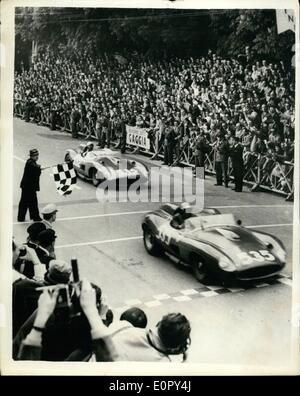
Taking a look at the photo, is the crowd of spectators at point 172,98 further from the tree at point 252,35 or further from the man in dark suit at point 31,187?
the man in dark suit at point 31,187

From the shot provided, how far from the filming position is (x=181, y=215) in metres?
5.58

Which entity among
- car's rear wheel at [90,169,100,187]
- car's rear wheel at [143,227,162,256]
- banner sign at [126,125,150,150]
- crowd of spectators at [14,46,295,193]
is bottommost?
car's rear wheel at [143,227,162,256]

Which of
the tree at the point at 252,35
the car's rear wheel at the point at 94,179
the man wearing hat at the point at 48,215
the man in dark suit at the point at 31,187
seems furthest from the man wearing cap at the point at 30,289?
the tree at the point at 252,35

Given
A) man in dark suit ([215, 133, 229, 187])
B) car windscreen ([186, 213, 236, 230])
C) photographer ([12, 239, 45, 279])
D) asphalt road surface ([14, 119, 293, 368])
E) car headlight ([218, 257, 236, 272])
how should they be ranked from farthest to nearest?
man in dark suit ([215, 133, 229, 187]) → car windscreen ([186, 213, 236, 230]) → photographer ([12, 239, 45, 279]) → asphalt road surface ([14, 119, 293, 368]) → car headlight ([218, 257, 236, 272])

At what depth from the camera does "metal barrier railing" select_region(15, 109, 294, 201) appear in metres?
5.58

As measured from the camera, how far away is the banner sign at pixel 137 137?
19.2ft

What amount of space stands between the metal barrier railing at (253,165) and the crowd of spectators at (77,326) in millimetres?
1468

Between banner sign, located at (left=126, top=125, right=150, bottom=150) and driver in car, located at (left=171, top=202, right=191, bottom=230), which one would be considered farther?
banner sign, located at (left=126, top=125, right=150, bottom=150)

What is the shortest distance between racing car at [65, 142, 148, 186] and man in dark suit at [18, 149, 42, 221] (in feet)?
1.13

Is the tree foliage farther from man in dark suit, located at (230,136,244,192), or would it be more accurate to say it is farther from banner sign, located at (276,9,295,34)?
man in dark suit, located at (230,136,244,192)

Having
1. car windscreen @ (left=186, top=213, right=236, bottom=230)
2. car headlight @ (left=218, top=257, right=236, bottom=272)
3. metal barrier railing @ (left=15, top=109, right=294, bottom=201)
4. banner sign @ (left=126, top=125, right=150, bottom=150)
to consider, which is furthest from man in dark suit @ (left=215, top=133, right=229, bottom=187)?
car headlight @ (left=218, top=257, right=236, bottom=272)

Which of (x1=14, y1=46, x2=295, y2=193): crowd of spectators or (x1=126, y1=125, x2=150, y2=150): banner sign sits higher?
(x1=14, y1=46, x2=295, y2=193): crowd of spectators

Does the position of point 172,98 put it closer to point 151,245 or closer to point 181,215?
point 181,215
